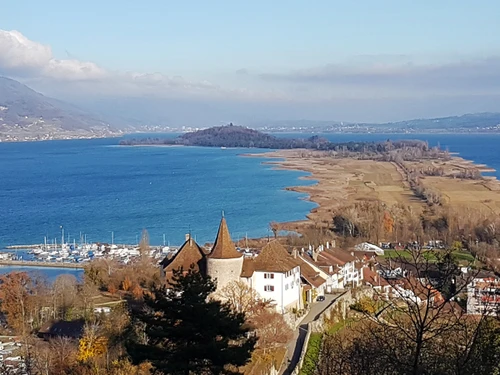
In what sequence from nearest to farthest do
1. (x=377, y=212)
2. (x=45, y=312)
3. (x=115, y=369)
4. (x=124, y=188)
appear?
(x=115, y=369), (x=45, y=312), (x=377, y=212), (x=124, y=188)

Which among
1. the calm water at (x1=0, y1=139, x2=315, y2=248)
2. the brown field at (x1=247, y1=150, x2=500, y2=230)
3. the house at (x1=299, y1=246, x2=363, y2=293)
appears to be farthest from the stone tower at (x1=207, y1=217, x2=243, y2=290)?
the brown field at (x1=247, y1=150, x2=500, y2=230)

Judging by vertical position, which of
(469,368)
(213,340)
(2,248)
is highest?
(469,368)

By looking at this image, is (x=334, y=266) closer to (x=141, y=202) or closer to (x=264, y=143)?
(x=141, y=202)

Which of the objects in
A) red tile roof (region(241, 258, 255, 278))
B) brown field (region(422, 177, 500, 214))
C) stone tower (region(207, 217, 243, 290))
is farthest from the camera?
brown field (region(422, 177, 500, 214))

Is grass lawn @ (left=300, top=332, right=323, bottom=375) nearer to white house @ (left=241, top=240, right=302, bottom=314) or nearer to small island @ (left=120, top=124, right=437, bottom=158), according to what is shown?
white house @ (left=241, top=240, right=302, bottom=314)

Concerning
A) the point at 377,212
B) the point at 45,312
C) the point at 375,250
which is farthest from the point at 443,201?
the point at 45,312

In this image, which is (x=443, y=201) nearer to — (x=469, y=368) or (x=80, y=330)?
(x=80, y=330)

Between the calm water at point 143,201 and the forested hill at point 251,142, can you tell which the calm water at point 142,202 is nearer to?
the calm water at point 143,201

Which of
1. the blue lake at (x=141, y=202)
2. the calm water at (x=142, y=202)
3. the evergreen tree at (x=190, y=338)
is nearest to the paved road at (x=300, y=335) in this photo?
the evergreen tree at (x=190, y=338)
